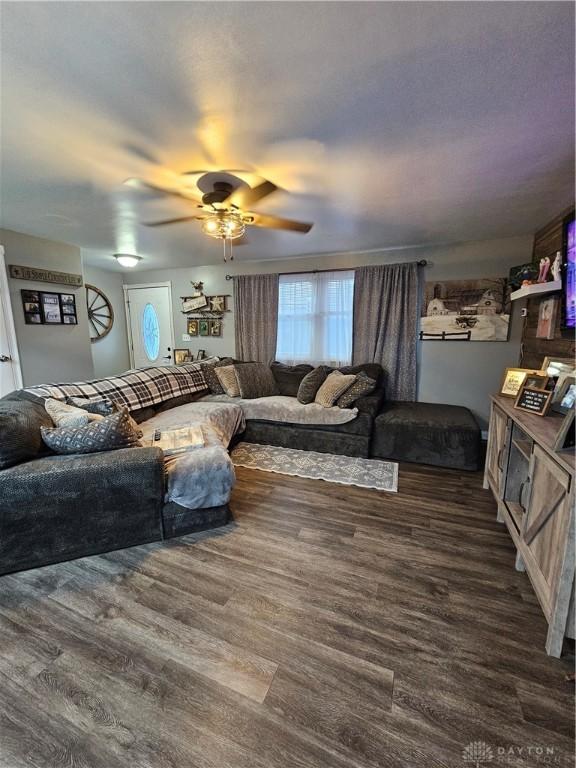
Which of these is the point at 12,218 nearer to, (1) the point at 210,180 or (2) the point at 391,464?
(1) the point at 210,180

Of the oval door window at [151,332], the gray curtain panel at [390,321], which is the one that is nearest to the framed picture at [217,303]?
the oval door window at [151,332]

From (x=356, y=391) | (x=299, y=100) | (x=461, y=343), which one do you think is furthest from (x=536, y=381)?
(x=299, y=100)

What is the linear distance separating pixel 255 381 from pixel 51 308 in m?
2.67

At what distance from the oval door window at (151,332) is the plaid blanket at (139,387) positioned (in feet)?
6.64

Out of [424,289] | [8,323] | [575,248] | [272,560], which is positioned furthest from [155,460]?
[424,289]

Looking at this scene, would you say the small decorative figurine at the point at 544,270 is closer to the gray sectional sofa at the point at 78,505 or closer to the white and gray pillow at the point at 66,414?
the gray sectional sofa at the point at 78,505

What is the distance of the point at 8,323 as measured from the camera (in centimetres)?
332

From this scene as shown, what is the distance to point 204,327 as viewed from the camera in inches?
202

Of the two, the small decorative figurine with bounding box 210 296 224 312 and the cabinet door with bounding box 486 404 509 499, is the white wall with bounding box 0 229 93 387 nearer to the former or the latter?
the small decorative figurine with bounding box 210 296 224 312

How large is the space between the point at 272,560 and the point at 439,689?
3.14ft

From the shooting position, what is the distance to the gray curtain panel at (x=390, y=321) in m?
3.83

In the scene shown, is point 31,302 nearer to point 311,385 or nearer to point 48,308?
point 48,308

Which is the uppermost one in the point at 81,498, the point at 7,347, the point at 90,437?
the point at 7,347

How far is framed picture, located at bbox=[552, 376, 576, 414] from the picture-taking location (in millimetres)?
1663
